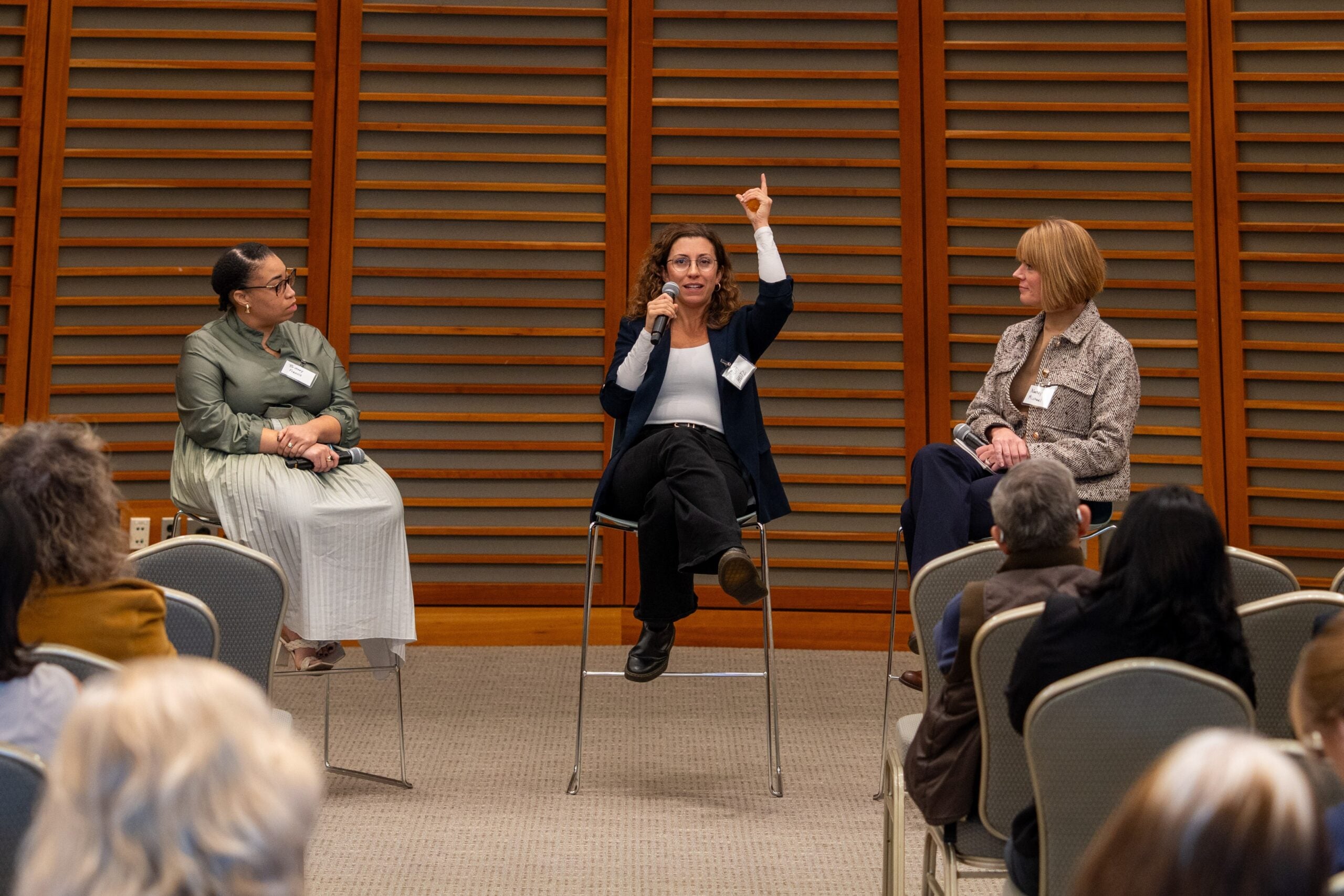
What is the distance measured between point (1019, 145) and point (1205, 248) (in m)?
0.76

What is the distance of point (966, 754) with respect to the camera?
210cm

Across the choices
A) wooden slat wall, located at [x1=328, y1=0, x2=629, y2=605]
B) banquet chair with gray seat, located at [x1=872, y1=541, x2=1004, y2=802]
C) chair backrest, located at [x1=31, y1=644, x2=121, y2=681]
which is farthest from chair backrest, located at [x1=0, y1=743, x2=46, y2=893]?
wooden slat wall, located at [x1=328, y1=0, x2=629, y2=605]

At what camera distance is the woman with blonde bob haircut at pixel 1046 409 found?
3.46m

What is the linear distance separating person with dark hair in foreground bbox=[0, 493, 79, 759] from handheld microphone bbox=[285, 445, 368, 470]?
6.72 ft

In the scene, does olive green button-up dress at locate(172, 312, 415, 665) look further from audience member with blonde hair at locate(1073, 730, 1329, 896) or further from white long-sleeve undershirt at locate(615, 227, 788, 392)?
audience member with blonde hair at locate(1073, 730, 1329, 896)

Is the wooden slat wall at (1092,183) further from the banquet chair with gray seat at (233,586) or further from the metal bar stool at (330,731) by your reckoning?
the banquet chair with gray seat at (233,586)

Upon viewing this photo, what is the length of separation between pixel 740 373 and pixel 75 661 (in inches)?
88.0

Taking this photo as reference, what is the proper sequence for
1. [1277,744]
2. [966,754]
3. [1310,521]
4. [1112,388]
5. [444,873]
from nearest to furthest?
[1277,744] < [966,754] < [444,873] < [1112,388] < [1310,521]

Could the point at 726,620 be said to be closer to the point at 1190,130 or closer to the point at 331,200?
the point at 331,200

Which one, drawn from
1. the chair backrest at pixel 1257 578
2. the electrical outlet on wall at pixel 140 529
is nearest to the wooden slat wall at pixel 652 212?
the electrical outlet on wall at pixel 140 529

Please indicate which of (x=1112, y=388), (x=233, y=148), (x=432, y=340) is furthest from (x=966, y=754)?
(x=233, y=148)

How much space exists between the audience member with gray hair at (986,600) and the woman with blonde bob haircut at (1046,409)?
3.98 ft

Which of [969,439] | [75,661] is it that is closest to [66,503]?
[75,661]

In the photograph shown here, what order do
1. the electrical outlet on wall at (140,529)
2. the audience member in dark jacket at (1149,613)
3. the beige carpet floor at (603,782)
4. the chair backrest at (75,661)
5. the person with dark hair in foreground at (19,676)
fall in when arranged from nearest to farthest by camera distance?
the person with dark hair in foreground at (19,676) → the chair backrest at (75,661) → the audience member in dark jacket at (1149,613) → the beige carpet floor at (603,782) → the electrical outlet on wall at (140,529)
